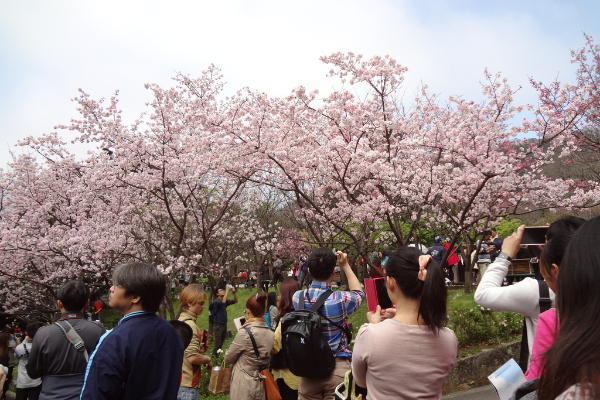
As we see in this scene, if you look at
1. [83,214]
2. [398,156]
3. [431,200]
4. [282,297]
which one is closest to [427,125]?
[398,156]

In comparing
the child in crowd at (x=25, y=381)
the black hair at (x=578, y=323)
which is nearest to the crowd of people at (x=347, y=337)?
the black hair at (x=578, y=323)

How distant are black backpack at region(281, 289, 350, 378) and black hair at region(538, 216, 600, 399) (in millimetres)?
1990

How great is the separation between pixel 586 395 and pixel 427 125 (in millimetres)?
8341

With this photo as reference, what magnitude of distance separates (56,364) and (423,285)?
104 inches

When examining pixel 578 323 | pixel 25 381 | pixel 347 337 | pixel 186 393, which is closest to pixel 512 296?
pixel 578 323

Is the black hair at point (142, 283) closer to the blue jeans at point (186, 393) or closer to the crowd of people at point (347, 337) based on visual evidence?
the crowd of people at point (347, 337)

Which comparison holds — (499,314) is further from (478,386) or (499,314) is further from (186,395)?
(186,395)

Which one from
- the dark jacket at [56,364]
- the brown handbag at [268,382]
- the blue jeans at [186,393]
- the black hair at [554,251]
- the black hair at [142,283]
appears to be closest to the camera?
the black hair at [554,251]

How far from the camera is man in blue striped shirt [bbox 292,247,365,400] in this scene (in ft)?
10.1

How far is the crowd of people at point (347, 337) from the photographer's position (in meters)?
1.05

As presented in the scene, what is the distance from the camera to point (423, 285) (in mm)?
2090

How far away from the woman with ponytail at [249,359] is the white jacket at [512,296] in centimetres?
219

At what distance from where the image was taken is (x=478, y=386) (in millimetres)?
5613

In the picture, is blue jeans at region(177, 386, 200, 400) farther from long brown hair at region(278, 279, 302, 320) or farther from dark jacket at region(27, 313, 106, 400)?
long brown hair at region(278, 279, 302, 320)
